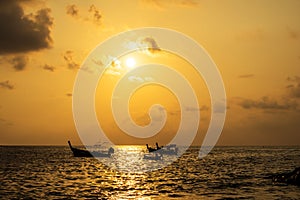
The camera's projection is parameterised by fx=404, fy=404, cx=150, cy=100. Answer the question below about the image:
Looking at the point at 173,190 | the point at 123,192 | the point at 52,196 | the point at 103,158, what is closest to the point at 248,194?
the point at 173,190

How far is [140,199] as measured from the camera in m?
40.4

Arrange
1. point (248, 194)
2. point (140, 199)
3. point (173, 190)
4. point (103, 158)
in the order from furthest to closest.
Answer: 1. point (103, 158)
2. point (173, 190)
3. point (248, 194)
4. point (140, 199)

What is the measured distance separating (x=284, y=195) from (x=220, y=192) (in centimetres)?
699

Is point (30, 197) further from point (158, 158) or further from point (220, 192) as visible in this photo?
point (158, 158)

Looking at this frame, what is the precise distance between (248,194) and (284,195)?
366cm

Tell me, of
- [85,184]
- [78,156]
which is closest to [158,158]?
[78,156]

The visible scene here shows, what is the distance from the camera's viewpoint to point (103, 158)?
134 metres

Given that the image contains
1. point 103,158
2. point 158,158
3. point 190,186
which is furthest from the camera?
point 103,158

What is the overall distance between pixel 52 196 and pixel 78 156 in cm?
9656

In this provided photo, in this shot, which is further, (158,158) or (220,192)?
(158,158)

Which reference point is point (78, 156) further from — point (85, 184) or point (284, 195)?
point (284, 195)

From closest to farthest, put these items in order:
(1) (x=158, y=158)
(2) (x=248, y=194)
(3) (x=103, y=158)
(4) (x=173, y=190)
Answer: (2) (x=248, y=194) → (4) (x=173, y=190) → (1) (x=158, y=158) → (3) (x=103, y=158)

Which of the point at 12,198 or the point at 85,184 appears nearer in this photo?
Answer: the point at 12,198

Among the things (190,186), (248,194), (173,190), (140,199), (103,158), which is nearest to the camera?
(140,199)
